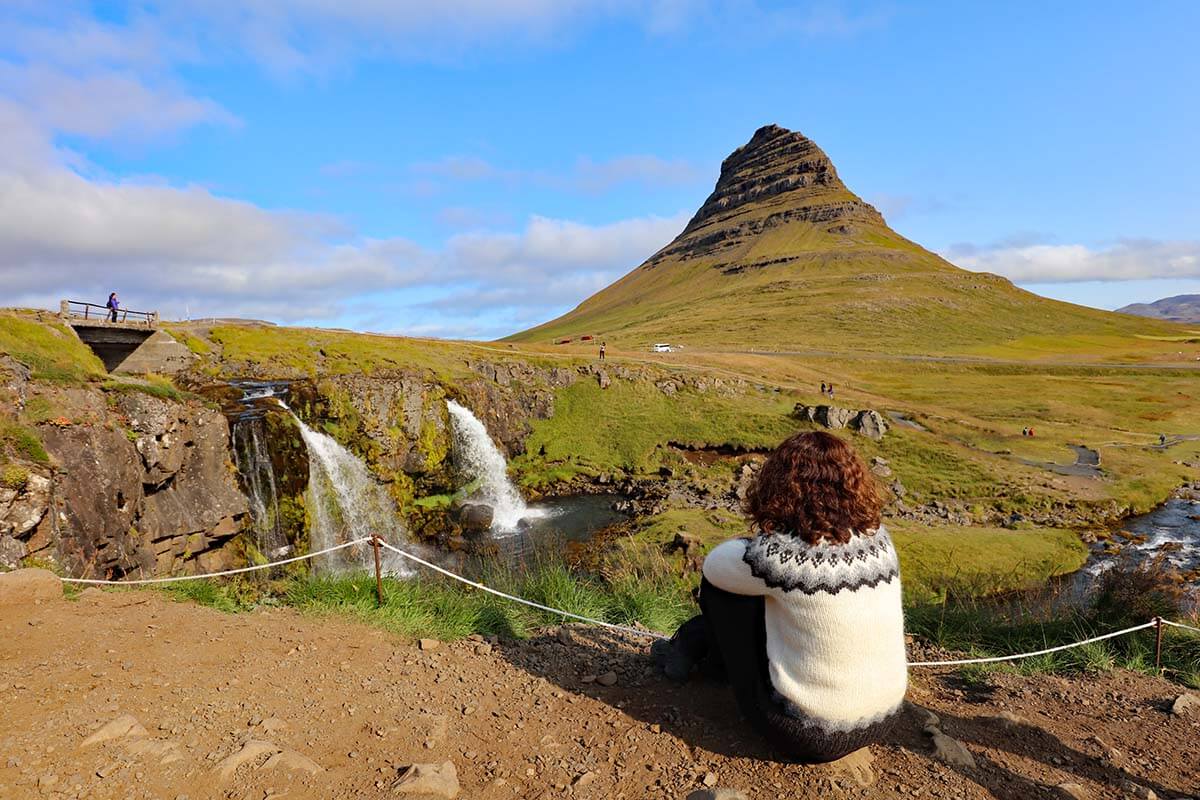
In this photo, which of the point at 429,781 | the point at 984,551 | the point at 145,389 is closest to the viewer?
the point at 429,781

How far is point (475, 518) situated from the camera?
28.1m

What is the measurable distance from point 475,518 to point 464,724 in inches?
909

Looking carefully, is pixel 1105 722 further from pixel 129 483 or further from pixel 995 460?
pixel 995 460

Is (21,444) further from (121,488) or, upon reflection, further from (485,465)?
(485,465)

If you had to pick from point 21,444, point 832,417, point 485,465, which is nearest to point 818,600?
point 21,444

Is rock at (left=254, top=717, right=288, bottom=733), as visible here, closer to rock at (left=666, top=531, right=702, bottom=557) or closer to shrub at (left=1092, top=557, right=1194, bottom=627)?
shrub at (left=1092, top=557, right=1194, bottom=627)

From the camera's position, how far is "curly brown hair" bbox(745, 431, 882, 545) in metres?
4.34

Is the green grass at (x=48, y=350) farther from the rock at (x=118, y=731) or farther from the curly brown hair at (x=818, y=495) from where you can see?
the curly brown hair at (x=818, y=495)

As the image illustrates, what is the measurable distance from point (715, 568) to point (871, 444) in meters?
37.4

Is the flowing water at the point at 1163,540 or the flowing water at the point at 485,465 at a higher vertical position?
the flowing water at the point at 485,465

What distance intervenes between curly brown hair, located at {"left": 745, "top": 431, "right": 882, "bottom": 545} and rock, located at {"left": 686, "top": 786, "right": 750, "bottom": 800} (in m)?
1.76

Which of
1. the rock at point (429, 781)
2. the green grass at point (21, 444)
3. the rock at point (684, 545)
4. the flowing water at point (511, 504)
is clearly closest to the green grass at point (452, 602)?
the rock at point (429, 781)

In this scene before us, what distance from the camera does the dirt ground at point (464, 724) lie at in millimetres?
4570

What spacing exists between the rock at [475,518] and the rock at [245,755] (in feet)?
75.3
